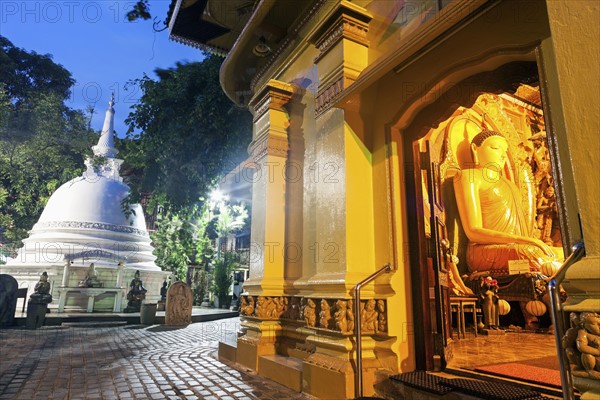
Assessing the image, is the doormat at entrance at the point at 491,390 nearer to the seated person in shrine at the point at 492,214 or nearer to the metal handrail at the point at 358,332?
the metal handrail at the point at 358,332

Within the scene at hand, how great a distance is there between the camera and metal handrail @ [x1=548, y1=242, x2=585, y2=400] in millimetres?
1794

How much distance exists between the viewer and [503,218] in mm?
8094

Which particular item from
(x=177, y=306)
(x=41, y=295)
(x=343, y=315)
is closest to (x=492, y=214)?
(x=343, y=315)

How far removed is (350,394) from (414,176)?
2222mm

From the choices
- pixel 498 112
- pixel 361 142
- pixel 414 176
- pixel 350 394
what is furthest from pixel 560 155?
pixel 498 112

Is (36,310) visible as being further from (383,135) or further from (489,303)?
(489,303)

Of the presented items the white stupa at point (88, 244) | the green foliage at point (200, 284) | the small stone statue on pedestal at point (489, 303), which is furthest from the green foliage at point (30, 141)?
the small stone statue on pedestal at point (489, 303)

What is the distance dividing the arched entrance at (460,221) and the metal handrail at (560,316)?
202 centimetres

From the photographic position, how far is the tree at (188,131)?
28.1ft

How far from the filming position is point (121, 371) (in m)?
5.27

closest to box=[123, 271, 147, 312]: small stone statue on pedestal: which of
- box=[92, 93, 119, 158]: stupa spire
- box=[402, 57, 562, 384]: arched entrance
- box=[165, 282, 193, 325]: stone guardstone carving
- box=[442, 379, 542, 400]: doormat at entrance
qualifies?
box=[165, 282, 193, 325]: stone guardstone carving

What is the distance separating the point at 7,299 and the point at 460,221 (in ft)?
39.2

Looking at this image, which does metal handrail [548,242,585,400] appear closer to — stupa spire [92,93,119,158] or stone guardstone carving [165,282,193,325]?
stone guardstone carving [165,282,193,325]

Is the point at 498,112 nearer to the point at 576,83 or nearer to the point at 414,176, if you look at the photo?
the point at 414,176
